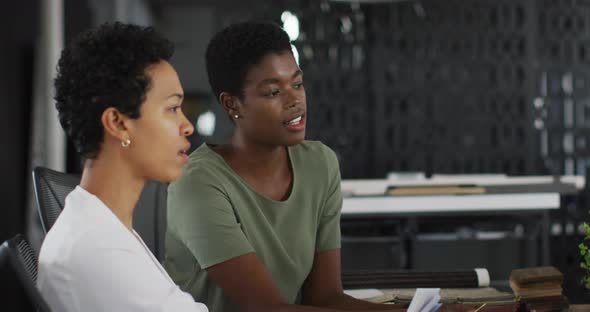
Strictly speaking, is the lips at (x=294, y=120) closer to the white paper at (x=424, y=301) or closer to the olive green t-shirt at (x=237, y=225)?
the olive green t-shirt at (x=237, y=225)

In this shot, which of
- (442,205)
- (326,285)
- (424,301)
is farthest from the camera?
(442,205)

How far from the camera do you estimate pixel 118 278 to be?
106cm

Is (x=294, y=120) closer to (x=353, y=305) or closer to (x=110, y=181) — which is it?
(x=353, y=305)

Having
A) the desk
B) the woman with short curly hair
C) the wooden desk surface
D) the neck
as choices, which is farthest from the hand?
the desk

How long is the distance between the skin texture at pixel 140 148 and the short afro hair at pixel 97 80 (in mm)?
14

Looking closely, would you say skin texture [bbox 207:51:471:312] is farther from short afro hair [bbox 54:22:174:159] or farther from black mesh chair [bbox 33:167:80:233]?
short afro hair [bbox 54:22:174:159]

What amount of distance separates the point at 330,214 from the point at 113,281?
3.03ft

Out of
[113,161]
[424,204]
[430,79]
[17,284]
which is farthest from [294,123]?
[430,79]

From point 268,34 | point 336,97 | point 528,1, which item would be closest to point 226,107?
point 268,34

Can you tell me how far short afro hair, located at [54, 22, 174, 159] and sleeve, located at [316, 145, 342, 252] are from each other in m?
0.81

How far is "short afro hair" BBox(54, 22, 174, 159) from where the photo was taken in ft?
3.76

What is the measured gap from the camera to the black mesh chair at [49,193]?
167 cm

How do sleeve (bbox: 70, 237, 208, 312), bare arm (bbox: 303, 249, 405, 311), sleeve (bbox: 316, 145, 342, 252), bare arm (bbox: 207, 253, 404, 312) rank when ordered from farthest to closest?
sleeve (bbox: 316, 145, 342, 252) → bare arm (bbox: 303, 249, 405, 311) → bare arm (bbox: 207, 253, 404, 312) → sleeve (bbox: 70, 237, 208, 312)

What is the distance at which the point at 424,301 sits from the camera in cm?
137
